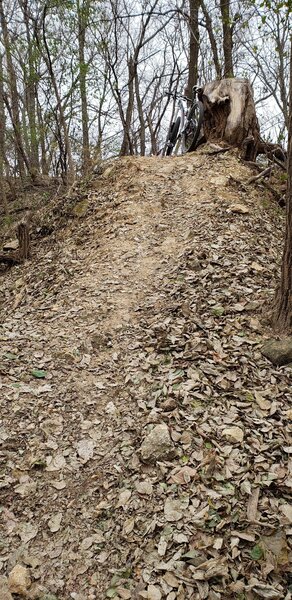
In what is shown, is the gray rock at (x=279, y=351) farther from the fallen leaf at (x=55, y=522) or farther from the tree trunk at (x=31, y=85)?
the tree trunk at (x=31, y=85)

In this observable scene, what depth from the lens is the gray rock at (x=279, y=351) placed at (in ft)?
11.8

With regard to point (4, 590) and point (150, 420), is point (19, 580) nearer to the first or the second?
point (4, 590)

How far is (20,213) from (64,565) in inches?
319

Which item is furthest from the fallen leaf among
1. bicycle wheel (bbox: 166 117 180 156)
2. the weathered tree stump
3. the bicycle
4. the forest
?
bicycle wheel (bbox: 166 117 180 156)

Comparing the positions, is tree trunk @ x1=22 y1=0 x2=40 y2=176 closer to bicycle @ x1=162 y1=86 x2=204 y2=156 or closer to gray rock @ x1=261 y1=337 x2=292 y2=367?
bicycle @ x1=162 y1=86 x2=204 y2=156

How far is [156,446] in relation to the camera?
3.03m

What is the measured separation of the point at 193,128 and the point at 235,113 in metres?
1.25

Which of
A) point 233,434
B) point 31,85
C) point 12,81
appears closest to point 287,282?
point 233,434

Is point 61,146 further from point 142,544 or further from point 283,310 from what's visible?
point 142,544

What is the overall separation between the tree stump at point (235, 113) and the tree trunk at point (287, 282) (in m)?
4.13

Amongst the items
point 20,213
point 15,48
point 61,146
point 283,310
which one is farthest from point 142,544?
point 15,48

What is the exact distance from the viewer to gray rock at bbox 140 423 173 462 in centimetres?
300

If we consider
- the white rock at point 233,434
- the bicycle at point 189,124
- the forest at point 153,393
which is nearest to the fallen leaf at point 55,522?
the forest at point 153,393

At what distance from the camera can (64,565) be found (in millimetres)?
2475
